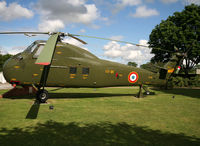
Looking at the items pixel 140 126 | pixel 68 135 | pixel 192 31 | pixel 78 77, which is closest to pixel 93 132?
pixel 68 135

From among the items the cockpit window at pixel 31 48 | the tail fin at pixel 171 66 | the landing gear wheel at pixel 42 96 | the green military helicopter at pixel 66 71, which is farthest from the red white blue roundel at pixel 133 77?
the cockpit window at pixel 31 48

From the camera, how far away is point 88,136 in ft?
16.9

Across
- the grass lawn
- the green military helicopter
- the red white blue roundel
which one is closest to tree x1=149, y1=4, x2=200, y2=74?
the green military helicopter

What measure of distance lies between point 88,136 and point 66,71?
21.9ft

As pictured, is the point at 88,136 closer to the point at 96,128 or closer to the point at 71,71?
the point at 96,128

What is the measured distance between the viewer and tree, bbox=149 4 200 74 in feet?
91.9

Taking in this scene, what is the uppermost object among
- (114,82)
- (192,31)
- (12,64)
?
(192,31)

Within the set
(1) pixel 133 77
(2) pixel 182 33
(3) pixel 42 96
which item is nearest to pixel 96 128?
(3) pixel 42 96

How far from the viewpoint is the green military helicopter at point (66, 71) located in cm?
1038

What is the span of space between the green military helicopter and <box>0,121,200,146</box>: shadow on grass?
4094 mm

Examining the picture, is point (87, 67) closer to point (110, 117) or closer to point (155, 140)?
point (110, 117)

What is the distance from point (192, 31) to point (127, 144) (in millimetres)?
29974

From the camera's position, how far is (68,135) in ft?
17.0

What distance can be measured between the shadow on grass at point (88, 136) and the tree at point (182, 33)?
26.5 m
